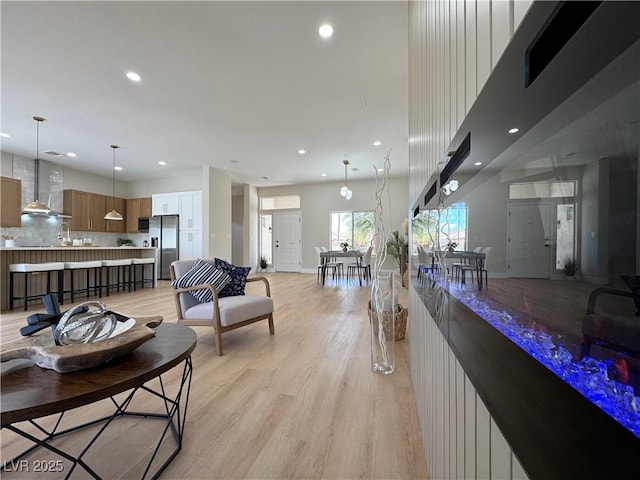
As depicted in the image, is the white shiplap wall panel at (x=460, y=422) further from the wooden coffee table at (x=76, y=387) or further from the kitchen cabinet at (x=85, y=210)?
the kitchen cabinet at (x=85, y=210)

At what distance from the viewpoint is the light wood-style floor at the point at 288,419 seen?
1175 millimetres

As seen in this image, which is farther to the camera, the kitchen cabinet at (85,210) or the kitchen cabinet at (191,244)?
the kitchen cabinet at (191,244)

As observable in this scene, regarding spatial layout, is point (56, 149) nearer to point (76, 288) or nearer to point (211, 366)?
point (76, 288)

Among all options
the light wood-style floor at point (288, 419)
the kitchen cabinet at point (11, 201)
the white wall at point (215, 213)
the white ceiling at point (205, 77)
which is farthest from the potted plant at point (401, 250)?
the kitchen cabinet at point (11, 201)

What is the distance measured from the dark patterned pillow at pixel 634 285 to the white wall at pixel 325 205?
26.9 ft

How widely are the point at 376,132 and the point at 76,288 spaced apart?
6229 millimetres

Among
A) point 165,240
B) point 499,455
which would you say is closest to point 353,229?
point 165,240

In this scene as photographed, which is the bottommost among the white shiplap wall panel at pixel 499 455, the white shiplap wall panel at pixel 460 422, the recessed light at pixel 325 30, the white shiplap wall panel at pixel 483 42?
the white shiplap wall panel at pixel 460 422

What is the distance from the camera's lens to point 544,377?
0.30 metres

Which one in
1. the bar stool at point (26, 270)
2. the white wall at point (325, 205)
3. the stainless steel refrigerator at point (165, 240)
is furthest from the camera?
the white wall at point (325, 205)

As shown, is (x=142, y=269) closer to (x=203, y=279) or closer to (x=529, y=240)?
(x=203, y=279)

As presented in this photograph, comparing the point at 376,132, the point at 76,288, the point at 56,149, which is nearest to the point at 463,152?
the point at 376,132

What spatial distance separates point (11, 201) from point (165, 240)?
9.43 ft

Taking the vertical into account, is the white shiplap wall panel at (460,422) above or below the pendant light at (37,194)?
below
